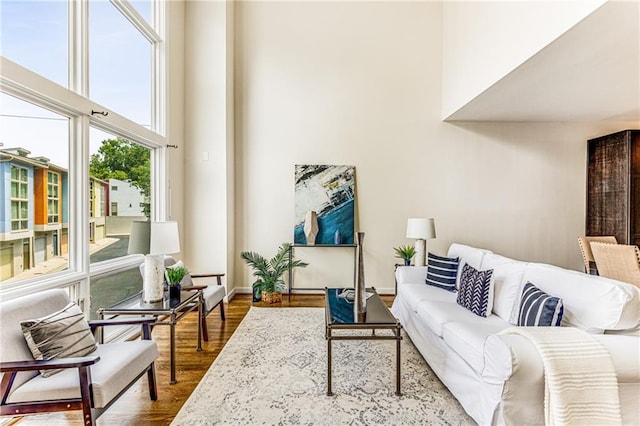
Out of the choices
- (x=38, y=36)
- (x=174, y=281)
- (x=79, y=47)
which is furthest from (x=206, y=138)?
(x=174, y=281)

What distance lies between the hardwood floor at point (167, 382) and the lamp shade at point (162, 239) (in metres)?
0.98

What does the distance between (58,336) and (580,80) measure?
4.88m

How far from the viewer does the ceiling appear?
8.25 feet

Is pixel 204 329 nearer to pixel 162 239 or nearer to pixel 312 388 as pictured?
pixel 162 239

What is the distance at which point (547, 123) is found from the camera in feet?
17.2

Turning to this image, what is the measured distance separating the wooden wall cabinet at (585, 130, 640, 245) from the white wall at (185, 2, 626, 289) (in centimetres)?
16

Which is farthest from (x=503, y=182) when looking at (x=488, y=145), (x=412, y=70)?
(x=412, y=70)

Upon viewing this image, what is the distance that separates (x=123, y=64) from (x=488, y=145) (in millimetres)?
5046

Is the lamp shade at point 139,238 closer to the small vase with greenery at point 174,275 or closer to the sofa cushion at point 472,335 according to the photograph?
the small vase with greenery at point 174,275

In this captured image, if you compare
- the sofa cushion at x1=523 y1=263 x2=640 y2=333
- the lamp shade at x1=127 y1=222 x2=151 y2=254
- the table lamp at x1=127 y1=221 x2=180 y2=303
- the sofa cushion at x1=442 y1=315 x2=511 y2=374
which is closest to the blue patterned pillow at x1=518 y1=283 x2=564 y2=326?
the sofa cushion at x1=523 y1=263 x2=640 y2=333

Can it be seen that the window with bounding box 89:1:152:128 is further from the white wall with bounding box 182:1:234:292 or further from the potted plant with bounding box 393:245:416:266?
the potted plant with bounding box 393:245:416:266

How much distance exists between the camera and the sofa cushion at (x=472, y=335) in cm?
205

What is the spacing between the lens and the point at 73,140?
9.34 feet

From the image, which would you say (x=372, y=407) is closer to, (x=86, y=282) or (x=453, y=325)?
(x=453, y=325)
